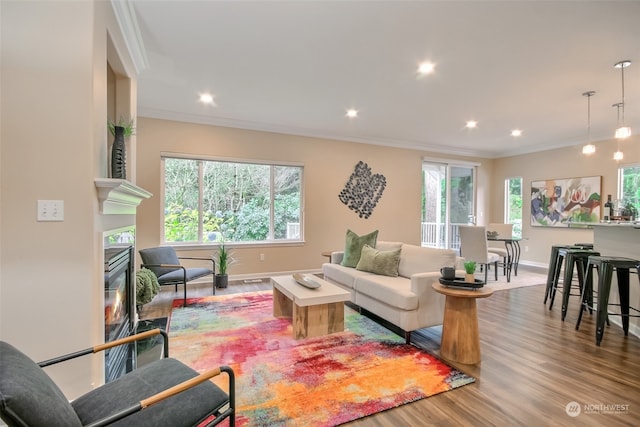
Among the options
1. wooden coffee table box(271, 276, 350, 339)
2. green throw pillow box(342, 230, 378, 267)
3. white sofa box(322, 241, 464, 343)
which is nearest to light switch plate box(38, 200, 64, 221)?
wooden coffee table box(271, 276, 350, 339)

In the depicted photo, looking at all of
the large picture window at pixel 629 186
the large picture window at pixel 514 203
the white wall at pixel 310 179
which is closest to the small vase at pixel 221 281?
the white wall at pixel 310 179

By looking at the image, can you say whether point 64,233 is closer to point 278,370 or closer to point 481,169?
point 278,370

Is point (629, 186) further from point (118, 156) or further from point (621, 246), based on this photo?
point (118, 156)

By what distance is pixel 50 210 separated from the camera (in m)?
1.67

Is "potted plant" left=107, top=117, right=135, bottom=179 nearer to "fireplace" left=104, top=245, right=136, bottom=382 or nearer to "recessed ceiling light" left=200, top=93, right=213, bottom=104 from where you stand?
"fireplace" left=104, top=245, right=136, bottom=382

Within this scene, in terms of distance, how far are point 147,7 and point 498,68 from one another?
3205mm

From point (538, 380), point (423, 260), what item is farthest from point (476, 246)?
point (538, 380)

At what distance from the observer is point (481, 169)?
24.8 ft

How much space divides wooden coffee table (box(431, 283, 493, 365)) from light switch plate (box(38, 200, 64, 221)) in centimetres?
261

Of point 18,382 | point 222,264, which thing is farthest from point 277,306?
point 18,382

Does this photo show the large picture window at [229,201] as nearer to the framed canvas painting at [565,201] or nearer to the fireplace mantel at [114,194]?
the fireplace mantel at [114,194]

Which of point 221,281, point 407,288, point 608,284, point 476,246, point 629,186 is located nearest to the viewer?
point 608,284

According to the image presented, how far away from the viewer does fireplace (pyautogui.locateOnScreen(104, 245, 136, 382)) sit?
2.01 m

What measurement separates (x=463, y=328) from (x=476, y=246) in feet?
10.1
